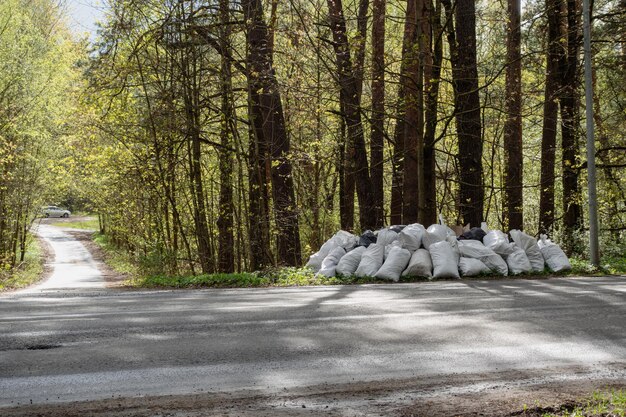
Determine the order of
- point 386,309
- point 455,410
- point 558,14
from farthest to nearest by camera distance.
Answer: point 558,14 → point 386,309 → point 455,410

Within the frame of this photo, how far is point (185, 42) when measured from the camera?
66.0 feet

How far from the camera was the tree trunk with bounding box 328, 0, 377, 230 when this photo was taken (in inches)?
765

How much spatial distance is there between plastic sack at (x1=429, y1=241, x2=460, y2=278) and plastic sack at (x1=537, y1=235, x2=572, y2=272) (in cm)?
246

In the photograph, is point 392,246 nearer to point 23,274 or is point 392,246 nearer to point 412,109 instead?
point 412,109

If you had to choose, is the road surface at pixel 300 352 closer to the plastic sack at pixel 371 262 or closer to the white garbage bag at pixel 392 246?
the plastic sack at pixel 371 262

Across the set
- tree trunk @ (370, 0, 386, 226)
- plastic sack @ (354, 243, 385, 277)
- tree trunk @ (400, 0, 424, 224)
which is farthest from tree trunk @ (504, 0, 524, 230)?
plastic sack @ (354, 243, 385, 277)

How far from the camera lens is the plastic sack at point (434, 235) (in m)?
15.0

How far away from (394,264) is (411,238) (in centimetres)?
80

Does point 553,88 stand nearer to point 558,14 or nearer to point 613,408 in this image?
point 558,14

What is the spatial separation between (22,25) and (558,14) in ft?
72.9

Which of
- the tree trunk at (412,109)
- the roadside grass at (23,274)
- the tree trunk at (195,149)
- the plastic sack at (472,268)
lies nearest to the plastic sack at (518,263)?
the plastic sack at (472,268)

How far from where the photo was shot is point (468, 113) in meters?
19.1

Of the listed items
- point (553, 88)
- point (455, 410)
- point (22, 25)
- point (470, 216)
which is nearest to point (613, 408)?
point (455, 410)

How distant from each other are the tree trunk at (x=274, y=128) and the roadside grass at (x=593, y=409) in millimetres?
14515
